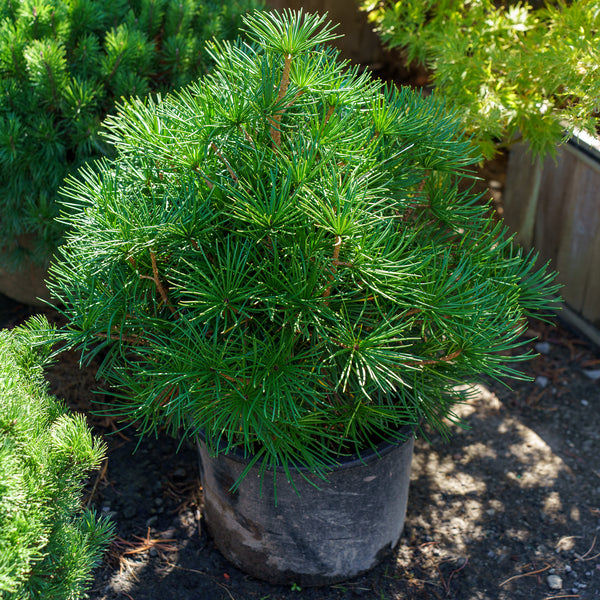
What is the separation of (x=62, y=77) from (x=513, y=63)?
1516 millimetres

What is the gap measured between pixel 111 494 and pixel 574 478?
163cm

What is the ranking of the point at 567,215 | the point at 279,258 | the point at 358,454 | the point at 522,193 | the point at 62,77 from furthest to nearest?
the point at 522,193, the point at 567,215, the point at 62,77, the point at 358,454, the point at 279,258

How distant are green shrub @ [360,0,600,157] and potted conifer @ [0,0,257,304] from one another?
84 centimetres

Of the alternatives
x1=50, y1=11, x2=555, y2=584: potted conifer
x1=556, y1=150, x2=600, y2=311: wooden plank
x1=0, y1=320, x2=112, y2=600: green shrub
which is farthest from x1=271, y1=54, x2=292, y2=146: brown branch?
x1=556, y1=150, x2=600, y2=311: wooden plank

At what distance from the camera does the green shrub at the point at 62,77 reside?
2289 mm

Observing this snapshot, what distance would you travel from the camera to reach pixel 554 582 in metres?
2.07

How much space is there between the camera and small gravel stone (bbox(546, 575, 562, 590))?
6.74 feet

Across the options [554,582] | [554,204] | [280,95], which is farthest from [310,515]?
[554,204]

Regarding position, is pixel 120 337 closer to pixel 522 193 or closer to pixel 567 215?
pixel 567 215

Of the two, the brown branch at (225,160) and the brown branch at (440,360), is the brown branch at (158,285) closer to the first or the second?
the brown branch at (225,160)

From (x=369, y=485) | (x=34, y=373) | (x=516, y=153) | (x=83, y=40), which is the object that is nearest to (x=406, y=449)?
(x=369, y=485)

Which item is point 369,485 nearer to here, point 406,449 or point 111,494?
point 406,449

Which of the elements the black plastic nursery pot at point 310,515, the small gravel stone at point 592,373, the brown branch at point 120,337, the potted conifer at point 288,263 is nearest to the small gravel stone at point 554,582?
the black plastic nursery pot at point 310,515

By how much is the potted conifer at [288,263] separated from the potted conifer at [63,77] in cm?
81
